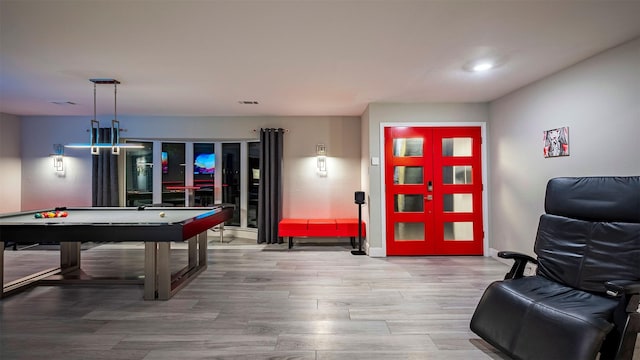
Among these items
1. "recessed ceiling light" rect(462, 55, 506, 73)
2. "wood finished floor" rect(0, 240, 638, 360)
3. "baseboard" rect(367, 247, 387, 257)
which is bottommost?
"wood finished floor" rect(0, 240, 638, 360)

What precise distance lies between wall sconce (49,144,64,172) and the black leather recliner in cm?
732

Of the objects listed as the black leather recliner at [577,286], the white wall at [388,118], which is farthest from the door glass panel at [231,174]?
the black leather recliner at [577,286]

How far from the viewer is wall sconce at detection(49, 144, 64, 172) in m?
6.03

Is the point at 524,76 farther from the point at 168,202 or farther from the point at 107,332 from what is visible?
the point at 168,202

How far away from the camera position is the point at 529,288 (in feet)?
7.59

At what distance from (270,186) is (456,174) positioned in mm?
3276

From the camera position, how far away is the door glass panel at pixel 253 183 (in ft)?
20.9

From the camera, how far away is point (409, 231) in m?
5.06

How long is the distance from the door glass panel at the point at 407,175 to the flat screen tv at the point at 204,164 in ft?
12.1

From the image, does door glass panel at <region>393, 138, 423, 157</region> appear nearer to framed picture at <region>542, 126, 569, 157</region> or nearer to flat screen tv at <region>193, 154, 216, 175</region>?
framed picture at <region>542, 126, 569, 157</region>

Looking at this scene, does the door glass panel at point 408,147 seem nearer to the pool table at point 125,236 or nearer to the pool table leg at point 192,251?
the pool table at point 125,236

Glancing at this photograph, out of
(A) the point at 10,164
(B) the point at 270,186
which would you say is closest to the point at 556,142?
(B) the point at 270,186

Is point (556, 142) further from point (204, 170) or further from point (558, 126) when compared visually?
point (204, 170)

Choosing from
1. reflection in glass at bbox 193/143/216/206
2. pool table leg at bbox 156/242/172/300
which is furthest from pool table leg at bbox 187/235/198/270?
reflection in glass at bbox 193/143/216/206
